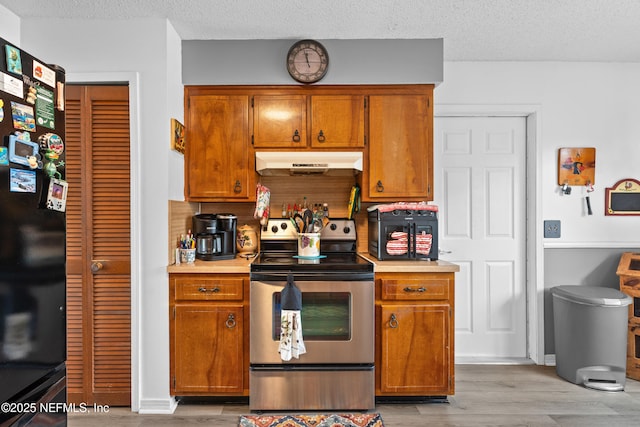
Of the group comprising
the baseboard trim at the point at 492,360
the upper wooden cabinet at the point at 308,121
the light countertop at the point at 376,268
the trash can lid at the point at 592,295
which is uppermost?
the upper wooden cabinet at the point at 308,121

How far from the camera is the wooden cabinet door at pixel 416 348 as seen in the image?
2553 mm

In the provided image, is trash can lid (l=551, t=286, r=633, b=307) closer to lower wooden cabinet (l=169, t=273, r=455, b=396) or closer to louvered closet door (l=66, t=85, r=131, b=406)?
lower wooden cabinet (l=169, t=273, r=455, b=396)

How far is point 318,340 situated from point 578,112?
2657 millimetres

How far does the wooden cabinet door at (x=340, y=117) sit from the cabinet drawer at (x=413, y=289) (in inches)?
38.9

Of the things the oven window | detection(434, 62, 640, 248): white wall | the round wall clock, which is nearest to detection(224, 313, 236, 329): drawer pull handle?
the oven window

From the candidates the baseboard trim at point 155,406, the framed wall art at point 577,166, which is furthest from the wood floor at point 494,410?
the framed wall art at point 577,166

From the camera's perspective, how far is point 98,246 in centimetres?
255

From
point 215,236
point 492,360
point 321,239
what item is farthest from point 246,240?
point 492,360

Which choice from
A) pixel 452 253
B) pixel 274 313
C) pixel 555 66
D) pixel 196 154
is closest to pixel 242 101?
pixel 196 154

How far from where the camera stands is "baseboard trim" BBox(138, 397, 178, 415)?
253 centimetres

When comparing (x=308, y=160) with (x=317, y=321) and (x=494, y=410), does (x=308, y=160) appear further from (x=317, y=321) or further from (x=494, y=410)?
(x=494, y=410)

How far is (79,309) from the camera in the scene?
2.54 meters

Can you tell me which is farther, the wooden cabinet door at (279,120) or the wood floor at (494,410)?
the wooden cabinet door at (279,120)

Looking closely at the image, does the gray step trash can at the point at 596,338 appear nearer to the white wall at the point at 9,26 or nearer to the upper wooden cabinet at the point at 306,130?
the upper wooden cabinet at the point at 306,130
